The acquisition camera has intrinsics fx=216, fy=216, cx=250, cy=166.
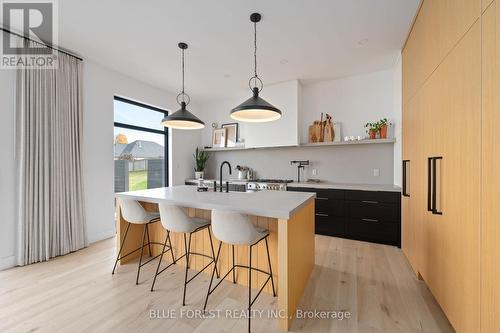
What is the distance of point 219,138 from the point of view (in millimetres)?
5211

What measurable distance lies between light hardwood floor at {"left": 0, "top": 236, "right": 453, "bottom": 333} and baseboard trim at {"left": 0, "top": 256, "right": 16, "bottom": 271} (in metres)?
0.10

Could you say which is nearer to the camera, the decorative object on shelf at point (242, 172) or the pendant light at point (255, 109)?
the pendant light at point (255, 109)

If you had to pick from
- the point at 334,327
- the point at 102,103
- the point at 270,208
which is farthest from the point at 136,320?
the point at 102,103

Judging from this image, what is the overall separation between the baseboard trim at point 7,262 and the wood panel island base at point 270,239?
1.23m

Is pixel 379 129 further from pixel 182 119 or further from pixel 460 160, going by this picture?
pixel 182 119

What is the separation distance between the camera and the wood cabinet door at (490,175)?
1050 millimetres

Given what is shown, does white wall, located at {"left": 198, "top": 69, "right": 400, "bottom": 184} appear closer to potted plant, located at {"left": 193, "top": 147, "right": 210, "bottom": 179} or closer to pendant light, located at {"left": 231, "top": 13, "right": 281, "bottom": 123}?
potted plant, located at {"left": 193, "top": 147, "right": 210, "bottom": 179}

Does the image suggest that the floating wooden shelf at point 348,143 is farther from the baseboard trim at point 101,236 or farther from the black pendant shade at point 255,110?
the baseboard trim at point 101,236

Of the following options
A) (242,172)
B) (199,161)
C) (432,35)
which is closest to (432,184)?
(432,35)

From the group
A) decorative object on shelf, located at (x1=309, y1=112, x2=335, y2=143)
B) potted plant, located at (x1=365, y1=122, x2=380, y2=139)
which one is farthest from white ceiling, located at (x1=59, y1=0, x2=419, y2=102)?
potted plant, located at (x1=365, y1=122, x2=380, y2=139)

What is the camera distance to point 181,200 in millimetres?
2074

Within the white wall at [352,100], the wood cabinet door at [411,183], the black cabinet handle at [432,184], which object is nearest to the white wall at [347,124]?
the white wall at [352,100]

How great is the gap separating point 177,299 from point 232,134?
368 centimetres

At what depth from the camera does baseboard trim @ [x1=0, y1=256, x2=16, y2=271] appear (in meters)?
2.46
